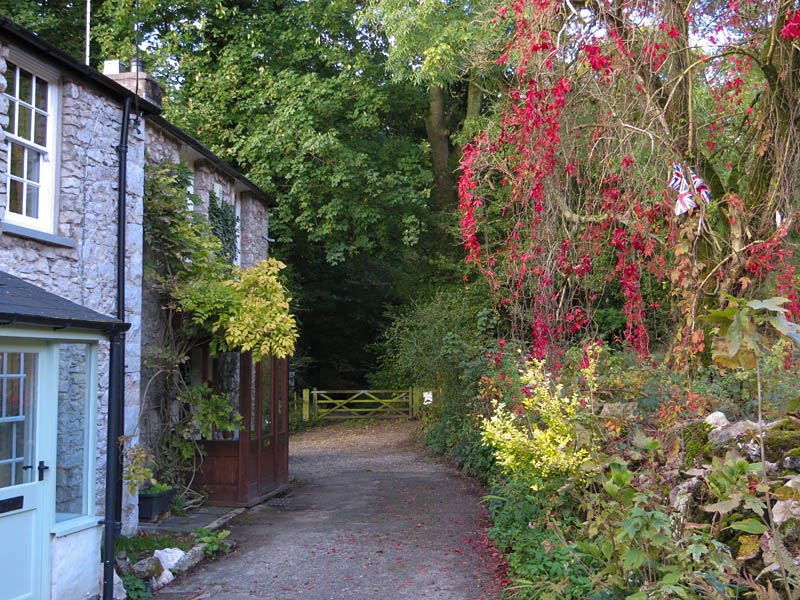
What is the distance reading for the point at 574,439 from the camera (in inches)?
264

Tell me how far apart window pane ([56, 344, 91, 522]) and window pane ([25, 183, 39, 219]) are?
1573mm

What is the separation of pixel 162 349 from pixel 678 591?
797 cm

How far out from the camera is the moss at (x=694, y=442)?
19.6 ft

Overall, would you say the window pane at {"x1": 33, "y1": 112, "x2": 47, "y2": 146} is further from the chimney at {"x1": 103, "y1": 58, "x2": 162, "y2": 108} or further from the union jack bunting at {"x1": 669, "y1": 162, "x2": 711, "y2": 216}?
the union jack bunting at {"x1": 669, "y1": 162, "x2": 711, "y2": 216}

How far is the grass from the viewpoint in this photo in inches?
301

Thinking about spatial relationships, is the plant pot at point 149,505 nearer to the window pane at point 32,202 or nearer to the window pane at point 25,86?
the window pane at point 32,202

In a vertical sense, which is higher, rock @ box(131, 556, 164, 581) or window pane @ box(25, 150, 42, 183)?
window pane @ box(25, 150, 42, 183)

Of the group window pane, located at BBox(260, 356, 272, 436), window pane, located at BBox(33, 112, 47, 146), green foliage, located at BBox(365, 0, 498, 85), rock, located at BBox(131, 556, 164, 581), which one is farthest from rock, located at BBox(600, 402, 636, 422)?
green foliage, located at BBox(365, 0, 498, 85)

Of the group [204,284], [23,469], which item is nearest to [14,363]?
[23,469]

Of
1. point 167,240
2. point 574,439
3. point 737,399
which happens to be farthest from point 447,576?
point 167,240

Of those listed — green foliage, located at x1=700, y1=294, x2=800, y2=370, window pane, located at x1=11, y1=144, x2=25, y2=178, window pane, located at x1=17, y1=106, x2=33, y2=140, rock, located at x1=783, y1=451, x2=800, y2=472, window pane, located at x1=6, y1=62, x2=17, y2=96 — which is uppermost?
window pane, located at x1=6, y1=62, x2=17, y2=96

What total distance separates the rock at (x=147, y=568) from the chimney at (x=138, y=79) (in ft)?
20.9

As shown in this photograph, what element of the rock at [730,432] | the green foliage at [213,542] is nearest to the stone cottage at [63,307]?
the green foliage at [213,542]

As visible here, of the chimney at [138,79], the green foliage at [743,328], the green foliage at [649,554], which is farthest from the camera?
the chimney at [138,79]
